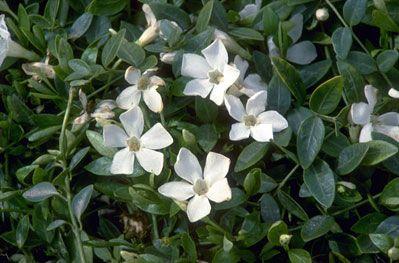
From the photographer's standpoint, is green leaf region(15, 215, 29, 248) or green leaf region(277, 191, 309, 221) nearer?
green leaf region(277, 191, 309, 221)

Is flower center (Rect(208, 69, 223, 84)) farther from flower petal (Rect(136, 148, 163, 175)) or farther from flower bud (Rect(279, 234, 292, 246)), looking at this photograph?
flower bud (Rect(279, 234, 292, 246))

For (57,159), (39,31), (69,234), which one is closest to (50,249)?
(69,234)

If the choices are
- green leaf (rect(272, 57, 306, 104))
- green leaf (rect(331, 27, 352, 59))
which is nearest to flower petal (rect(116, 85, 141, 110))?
green leaf (rect(272, 57, 306, 104))

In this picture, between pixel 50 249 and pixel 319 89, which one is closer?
pixel 319 89

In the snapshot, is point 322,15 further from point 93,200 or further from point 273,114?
point 93,200

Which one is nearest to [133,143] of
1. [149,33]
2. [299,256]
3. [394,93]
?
[149,33]

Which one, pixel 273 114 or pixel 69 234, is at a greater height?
pixel 273 114

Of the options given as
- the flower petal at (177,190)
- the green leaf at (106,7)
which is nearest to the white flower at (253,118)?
the flower petal at (177,190)

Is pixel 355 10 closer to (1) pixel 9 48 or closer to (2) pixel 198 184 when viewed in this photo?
(2) pixel 198 184
